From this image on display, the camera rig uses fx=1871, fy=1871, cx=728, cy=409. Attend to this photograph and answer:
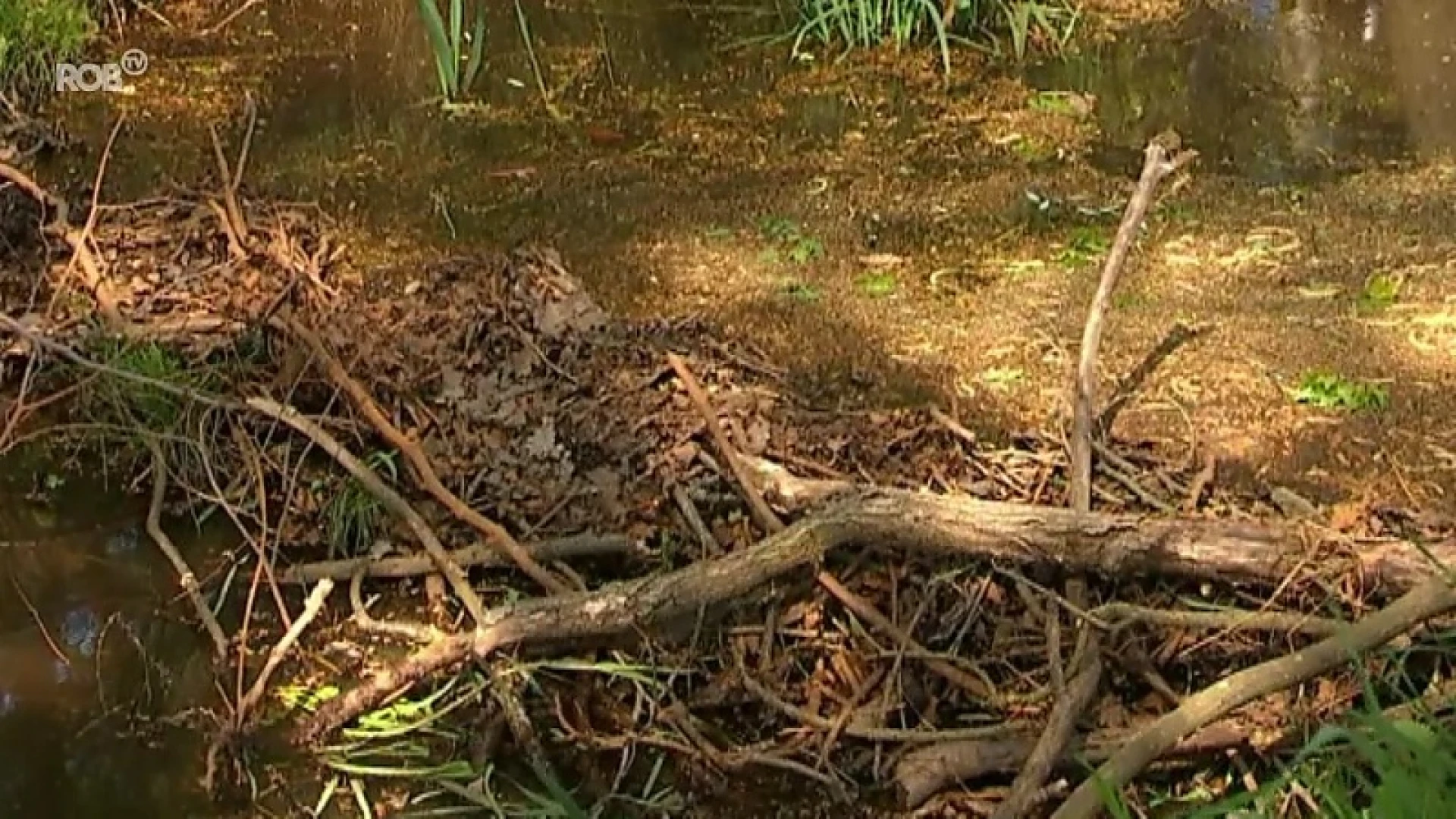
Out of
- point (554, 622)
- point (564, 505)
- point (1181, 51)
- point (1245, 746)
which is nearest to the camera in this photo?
point (1245, 746)

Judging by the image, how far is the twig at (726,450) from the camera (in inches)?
118

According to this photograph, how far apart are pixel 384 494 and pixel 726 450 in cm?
58

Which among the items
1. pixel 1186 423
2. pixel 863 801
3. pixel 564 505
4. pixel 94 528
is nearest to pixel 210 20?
pixel 94 528

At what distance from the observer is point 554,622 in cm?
278

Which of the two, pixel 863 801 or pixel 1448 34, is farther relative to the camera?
pixel 1448 34

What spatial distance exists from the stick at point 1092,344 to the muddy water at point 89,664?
1.43 meters

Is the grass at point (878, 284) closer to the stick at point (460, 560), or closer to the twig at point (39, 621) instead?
the stick at point (460, 560)

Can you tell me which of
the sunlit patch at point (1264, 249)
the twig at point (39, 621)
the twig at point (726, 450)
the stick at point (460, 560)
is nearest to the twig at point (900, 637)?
the twig at point (726, 450)

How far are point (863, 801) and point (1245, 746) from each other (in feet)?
1.77

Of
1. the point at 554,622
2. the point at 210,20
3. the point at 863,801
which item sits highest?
the point at 210,20

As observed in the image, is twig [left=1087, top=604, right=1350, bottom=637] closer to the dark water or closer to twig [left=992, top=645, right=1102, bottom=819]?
twig [left=992, top=645, right=1102, bottom=819]

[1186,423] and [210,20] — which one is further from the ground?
[210,20]

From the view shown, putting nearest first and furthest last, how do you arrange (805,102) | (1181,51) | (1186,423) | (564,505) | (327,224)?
(564,505) → (1186,423) → (327,224) → (805,102) → (1181,51)

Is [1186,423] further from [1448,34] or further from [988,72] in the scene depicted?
[1448,34]
